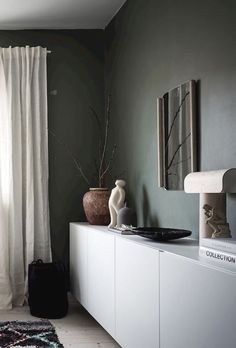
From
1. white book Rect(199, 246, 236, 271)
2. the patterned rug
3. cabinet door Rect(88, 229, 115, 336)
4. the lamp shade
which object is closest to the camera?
white book Rect(199, 246, 236, 271)

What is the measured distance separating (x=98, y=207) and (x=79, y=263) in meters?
0.46

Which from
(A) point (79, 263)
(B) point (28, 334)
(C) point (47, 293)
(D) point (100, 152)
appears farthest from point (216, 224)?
(D) point (100, 152)

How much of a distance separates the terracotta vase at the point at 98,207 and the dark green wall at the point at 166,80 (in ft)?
0.72

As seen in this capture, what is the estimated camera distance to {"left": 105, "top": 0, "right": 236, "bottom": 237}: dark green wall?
2371 mm

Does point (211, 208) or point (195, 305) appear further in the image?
point (211, 208)

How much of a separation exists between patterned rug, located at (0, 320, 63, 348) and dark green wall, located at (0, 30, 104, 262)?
0.95 m

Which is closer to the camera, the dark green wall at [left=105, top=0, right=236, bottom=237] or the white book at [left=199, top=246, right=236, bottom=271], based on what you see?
the white book at [left=199, top=246, right=236, bottom=271]

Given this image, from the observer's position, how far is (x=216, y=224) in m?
2.13

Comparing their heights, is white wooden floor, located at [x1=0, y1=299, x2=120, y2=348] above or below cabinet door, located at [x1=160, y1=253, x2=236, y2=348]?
below

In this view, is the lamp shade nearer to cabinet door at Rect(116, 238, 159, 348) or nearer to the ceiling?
cabinet door at Rect(116, 238, 159, 348)

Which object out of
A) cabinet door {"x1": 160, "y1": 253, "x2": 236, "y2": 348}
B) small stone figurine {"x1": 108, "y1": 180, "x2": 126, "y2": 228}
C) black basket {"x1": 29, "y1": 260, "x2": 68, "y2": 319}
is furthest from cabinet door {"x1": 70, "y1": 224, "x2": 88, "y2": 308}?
cabinet door {"x1": 160, "y1": 253, "x2": 236, "y2": 348}

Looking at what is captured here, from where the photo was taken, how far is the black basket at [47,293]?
388 cm

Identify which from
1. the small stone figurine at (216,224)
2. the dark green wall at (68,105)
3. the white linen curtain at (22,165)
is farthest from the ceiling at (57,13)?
the small stone figurine at (216,224)

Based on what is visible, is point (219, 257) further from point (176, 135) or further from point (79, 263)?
point (79, 263)
